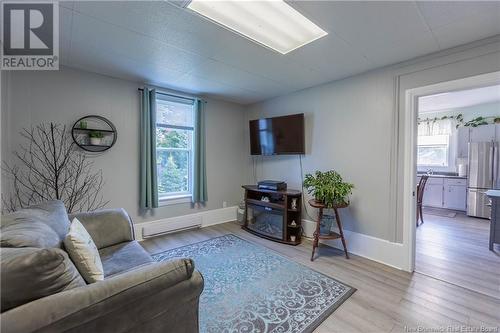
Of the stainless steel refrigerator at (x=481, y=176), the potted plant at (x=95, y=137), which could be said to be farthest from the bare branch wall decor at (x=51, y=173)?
the stainless steel refrigerator at (x=481, y=176)

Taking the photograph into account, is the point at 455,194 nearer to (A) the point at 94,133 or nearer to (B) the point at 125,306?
(B) the point at 125,306

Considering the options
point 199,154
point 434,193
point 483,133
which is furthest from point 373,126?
point 434,193

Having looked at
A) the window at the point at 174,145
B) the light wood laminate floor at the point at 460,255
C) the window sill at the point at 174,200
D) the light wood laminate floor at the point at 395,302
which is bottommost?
the light wood laminate floor at the point at 395,302

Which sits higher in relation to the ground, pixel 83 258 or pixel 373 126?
pixel 373 126

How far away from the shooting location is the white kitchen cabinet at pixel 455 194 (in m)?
5.08

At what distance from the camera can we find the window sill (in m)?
3.65

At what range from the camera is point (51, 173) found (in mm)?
2754

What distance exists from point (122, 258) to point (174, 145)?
2341 millimetres

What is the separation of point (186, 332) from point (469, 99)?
21.2 feet

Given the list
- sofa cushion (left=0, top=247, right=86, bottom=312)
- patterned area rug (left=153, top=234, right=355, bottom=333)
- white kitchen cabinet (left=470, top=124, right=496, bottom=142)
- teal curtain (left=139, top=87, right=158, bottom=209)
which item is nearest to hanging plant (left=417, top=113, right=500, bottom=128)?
white kitchen cabinet (left=470, top=124, right=496, bottom=142)

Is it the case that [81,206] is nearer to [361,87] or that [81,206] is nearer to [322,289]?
[322,289]

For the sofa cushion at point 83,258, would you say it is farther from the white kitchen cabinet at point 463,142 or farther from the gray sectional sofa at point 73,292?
the white kitchen cabinet at point 463,142

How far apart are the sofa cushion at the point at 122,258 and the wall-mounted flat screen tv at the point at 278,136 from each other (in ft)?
8.45

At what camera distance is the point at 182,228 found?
3.80 metres
